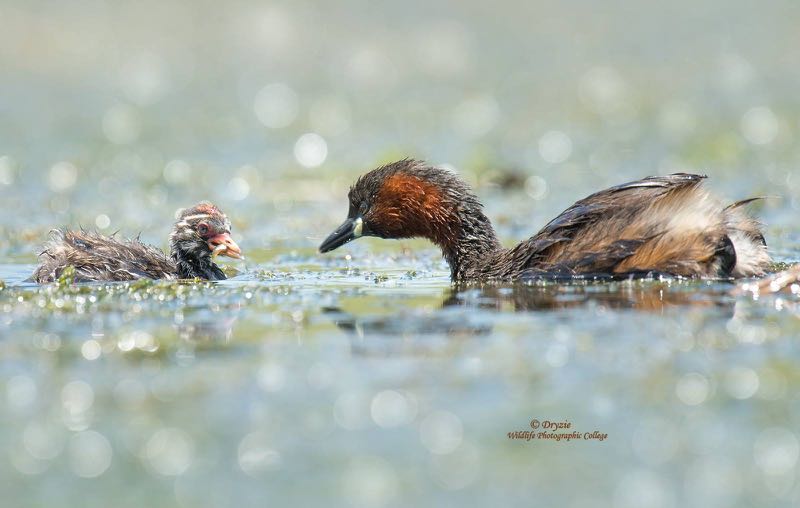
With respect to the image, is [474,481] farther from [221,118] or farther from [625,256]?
[221,118]

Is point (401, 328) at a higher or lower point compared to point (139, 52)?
lower

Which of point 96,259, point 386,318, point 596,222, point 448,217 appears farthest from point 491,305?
point 96,259

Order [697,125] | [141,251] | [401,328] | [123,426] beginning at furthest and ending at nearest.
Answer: [697,125] < [141,251] < [401,328] < [123,426]

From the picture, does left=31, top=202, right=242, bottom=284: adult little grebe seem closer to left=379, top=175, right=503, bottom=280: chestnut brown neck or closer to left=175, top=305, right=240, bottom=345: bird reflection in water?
left=379, top=175, right=503, bottom=280: chestnut brown neck

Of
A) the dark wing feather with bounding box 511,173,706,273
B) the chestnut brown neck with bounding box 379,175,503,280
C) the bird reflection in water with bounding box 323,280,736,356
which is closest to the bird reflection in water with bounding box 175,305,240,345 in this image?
the bird reflection in water with bounding box 323,280,736,356

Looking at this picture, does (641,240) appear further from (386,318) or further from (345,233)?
(345,233)

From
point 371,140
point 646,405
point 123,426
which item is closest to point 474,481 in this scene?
point 646,405

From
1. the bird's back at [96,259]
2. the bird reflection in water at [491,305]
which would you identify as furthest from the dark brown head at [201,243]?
the bird reflection in water at [491,305]

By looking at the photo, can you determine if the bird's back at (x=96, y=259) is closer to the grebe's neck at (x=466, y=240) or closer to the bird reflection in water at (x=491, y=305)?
the grebe's neck at (x=466, y=240)
